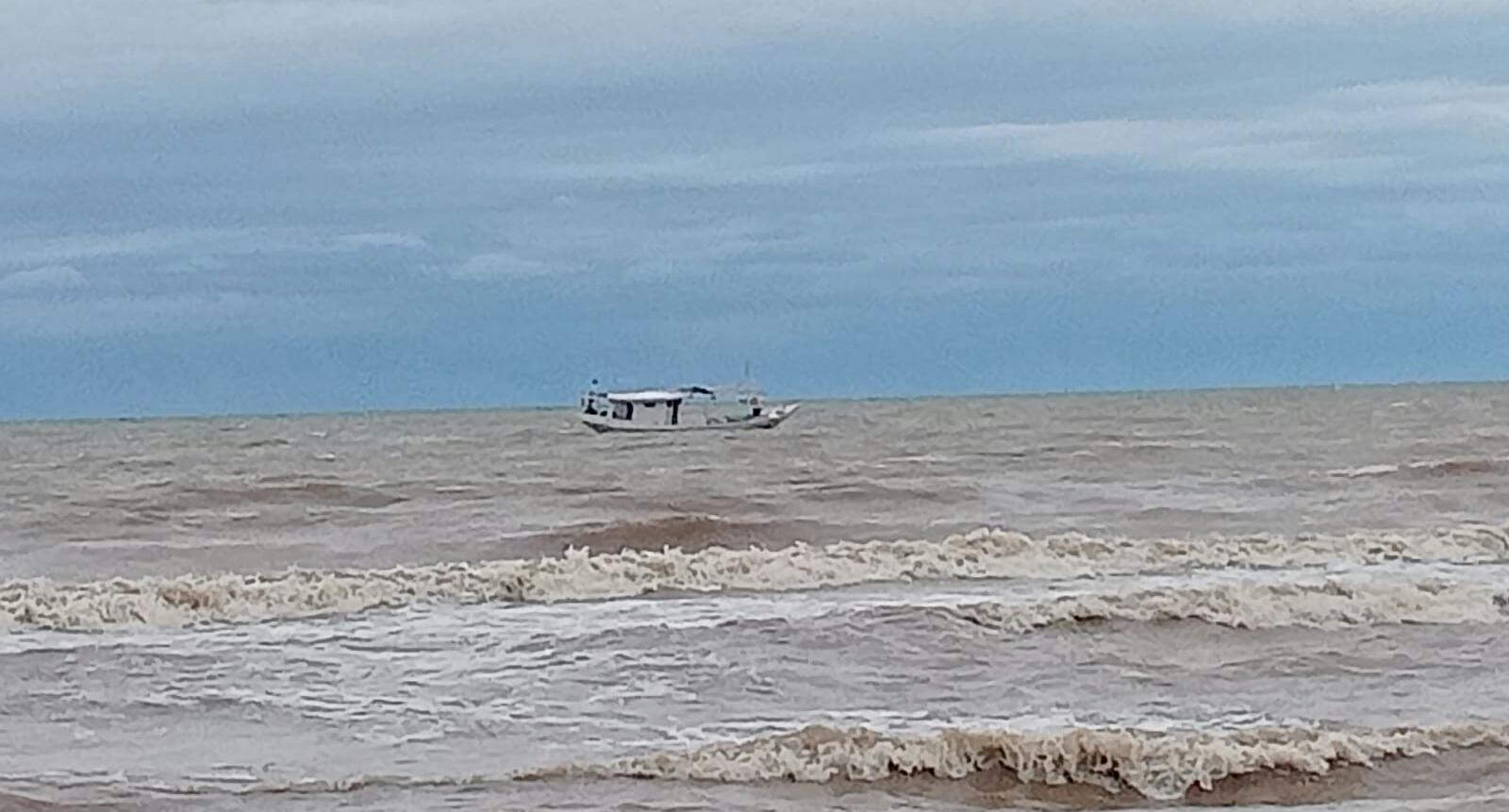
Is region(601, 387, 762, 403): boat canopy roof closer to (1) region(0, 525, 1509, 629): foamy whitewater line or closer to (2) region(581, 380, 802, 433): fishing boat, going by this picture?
(2) region(581, 380, 802, 433): fishing boat

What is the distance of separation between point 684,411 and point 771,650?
4379 centimetres

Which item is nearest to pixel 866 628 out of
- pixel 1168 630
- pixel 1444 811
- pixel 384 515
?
pixel 1168 630

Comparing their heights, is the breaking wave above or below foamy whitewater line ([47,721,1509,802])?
above

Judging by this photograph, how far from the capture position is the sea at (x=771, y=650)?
9.59 m

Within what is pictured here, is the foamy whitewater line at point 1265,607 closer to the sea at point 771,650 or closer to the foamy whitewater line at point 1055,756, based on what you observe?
the sea at point 771,650

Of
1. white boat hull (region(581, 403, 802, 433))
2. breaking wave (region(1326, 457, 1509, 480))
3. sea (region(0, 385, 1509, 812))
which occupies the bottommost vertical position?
white boat hull (region(581, 403, 802, 433))

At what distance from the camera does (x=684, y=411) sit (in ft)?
188

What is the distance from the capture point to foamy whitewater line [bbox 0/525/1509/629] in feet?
53.7

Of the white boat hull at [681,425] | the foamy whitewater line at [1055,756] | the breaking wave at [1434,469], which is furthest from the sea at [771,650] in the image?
the white boat hull at [681,425]

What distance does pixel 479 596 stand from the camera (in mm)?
17156

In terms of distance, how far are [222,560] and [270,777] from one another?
13166 millimetres

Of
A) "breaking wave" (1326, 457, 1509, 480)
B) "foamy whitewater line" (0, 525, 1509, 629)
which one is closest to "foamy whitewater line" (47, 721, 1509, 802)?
"foamy whitewater line" (0, 525, 1509, 629)

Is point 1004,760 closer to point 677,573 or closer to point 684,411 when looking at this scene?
point 677,573

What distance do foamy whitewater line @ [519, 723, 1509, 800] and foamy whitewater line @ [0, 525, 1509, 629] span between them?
23.2ft
